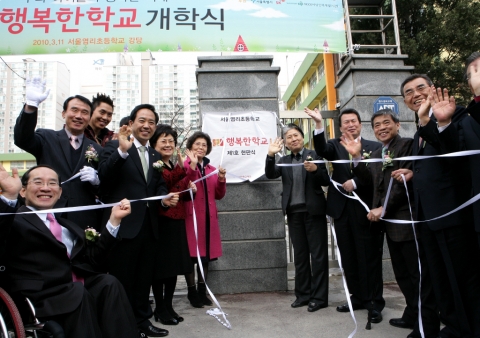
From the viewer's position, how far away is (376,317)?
10.9 feet

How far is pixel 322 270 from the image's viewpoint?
3801 millimetres

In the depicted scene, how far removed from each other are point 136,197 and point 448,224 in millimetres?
2353

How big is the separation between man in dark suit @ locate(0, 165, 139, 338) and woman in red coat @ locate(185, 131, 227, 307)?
4.87 ft

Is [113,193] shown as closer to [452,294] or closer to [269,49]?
[452,294]

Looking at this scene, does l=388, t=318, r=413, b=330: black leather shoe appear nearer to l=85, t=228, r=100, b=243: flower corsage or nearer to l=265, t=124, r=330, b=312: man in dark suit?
l=265, t=124, r=330, b=312: man in dark suit

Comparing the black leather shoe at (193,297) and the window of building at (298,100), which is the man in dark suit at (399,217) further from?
the window of building at (298,100)

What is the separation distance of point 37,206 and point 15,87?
49443mm

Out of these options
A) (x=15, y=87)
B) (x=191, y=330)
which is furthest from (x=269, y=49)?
(x=15, y=87)

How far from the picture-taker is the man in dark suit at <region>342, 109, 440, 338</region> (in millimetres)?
2852

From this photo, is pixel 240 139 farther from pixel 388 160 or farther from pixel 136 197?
pixel 388 160

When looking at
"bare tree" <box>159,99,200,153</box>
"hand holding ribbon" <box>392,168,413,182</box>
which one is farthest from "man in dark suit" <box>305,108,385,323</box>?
"bare tree" <box>159,99,200,153</box>

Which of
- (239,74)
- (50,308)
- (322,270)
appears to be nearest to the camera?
(50,308)

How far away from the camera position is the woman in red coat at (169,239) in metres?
3.42

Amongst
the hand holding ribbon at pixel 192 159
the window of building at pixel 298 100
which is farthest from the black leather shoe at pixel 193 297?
the window of building at pixel 298 100
